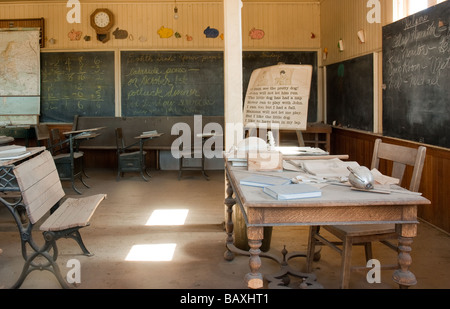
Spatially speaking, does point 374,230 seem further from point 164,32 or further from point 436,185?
point 164,32

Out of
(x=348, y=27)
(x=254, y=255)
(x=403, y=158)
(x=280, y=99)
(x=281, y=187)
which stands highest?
(x=348, y=27)

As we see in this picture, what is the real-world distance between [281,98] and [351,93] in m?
2.51

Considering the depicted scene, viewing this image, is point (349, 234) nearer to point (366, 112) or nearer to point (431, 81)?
point (431, 81)

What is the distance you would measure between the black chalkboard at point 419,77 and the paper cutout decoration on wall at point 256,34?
326 centimetres

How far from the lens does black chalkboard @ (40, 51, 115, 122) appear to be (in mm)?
8594

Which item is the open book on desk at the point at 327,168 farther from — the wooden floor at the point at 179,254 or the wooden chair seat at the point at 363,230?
the wooden floor at the point at 179,254

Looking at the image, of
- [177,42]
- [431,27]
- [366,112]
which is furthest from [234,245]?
[177,42]

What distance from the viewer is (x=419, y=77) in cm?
481

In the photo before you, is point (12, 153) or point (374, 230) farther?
point (12, 153)

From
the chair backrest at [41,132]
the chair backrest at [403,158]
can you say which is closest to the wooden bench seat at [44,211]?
the chair backrest at [403,158]

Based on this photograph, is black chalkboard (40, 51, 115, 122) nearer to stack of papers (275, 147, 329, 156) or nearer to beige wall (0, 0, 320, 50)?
beige wall (0, 0, 320, 50)

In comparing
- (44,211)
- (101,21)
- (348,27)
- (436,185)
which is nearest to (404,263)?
(44,211)

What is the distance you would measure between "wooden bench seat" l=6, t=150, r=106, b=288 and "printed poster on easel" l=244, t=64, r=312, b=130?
74.2 inches

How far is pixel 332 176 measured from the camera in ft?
9.25
